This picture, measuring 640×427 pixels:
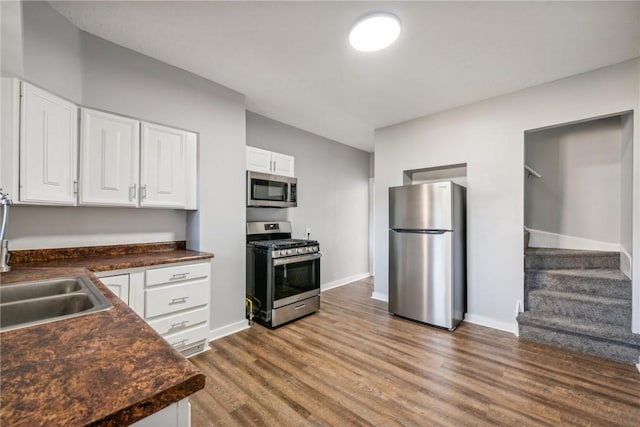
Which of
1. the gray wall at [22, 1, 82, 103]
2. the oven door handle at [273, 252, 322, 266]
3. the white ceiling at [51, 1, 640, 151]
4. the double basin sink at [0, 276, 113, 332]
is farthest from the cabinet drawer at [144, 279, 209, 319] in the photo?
the white ceiling at [51, 1, 640, 151]

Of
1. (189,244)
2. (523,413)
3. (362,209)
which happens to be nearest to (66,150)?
(189,244)

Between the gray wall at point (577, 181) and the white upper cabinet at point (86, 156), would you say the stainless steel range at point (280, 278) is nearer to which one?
the white upper cabinet at point (86, 156)

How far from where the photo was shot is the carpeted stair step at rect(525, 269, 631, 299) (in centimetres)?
258

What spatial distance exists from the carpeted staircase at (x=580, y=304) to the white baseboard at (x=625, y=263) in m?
0.05

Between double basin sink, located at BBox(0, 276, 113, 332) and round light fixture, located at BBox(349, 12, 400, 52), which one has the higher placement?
round light fixture, located at BBox(349, 12, 400, 52)

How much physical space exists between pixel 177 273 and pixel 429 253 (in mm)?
2547

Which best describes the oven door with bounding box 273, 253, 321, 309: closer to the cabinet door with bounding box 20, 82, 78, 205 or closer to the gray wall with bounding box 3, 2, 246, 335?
the gray wall with bounding box 3, 2, 246, 335

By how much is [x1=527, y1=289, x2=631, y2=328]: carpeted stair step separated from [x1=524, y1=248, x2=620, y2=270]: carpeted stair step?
1.19 ft

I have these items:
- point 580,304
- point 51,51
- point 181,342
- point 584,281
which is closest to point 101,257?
point 181,342

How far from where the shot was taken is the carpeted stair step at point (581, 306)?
2.42 m

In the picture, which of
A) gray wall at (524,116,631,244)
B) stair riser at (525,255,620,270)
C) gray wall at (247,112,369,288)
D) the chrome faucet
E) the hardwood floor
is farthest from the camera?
gray wall at (247,112,369,288)

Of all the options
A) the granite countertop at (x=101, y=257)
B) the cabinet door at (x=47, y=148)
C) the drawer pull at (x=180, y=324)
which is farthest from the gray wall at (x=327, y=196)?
the cabinet door at (x=47, y=148)

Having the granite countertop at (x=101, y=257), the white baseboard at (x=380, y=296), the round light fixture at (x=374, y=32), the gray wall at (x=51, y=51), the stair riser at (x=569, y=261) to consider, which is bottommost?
the white baseboard at (x=380, y=296)

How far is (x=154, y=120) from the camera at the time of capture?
7.77ft
